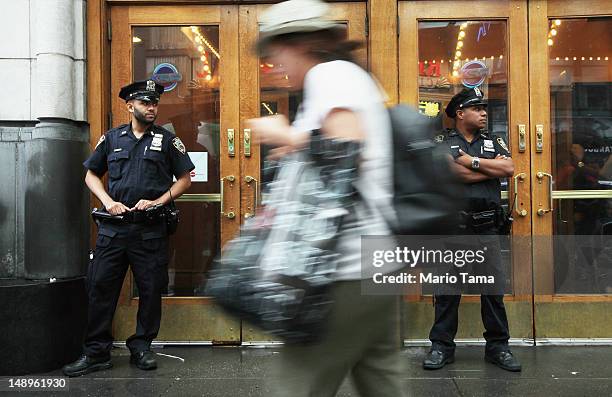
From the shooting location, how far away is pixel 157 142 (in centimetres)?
445

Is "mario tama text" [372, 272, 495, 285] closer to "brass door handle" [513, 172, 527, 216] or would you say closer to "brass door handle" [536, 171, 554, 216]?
"brass door handle" [513, 172, 527, 216]

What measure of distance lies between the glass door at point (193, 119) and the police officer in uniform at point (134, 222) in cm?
53

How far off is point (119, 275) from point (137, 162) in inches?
33.4

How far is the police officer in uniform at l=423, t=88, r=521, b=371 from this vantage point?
13.9 ft

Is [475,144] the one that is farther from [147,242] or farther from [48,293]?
[48,293]

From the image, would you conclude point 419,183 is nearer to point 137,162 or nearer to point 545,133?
point 137,162

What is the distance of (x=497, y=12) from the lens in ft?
16.1

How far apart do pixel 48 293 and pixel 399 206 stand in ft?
11.2

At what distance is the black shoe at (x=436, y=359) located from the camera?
169 inches

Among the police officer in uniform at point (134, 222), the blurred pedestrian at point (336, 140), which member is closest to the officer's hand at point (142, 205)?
the police officer in uniform at point (134, 222)

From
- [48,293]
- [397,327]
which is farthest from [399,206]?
[48,293]

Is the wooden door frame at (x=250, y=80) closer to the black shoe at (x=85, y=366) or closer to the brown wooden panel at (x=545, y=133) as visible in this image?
the black shoe at (x=85, y=366)

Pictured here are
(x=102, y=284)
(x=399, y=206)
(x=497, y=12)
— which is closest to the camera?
(x=399, y=206)

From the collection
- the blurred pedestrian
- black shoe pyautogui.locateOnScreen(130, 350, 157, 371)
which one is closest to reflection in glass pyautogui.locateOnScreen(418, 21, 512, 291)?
black shoe pyautogui.locateOnScreen(130, 350, 157, 371)
